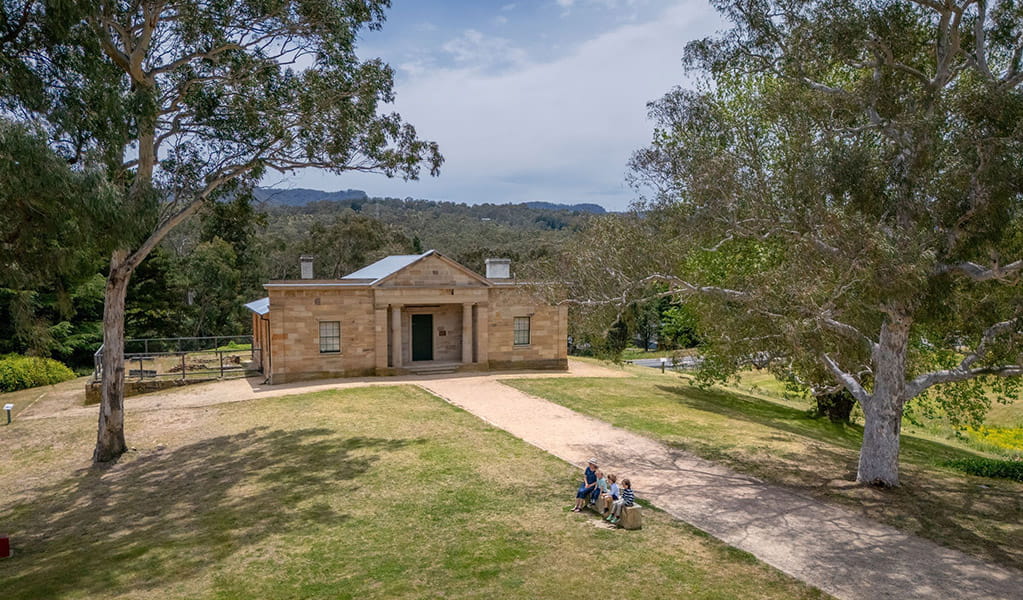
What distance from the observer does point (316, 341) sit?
22641 millimetres

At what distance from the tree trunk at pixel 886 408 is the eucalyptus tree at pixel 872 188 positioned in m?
0.03

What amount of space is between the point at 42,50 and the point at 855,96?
44.2 feet

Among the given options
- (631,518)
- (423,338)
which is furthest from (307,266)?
(631,518)

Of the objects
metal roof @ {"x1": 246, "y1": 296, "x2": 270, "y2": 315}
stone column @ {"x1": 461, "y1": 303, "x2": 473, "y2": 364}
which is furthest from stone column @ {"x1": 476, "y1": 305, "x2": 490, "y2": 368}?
metal roof @ {"x1": 246, "y1": 296, "x2": 270, "y2": 315}

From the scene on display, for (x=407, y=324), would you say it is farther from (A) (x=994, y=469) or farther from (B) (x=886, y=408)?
(A) (x=994, y=469)

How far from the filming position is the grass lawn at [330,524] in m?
8.00

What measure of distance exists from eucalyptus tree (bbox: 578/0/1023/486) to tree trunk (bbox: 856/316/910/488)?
25 millimetres

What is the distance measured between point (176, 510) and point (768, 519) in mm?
10116

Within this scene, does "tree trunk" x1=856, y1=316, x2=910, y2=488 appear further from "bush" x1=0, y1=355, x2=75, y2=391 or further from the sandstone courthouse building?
"bush" x1=0, y1=355, x2=75, y2=391

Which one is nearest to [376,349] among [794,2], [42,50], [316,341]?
[316,341]

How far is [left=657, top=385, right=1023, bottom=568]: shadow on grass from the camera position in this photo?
9.54m

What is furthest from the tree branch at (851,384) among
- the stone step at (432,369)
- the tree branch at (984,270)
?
the stone step at (432,369)

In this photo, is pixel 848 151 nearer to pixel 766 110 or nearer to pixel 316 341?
pixel 766 110

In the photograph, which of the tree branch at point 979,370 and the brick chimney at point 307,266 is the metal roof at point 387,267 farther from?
the tree branch at point 979,370
